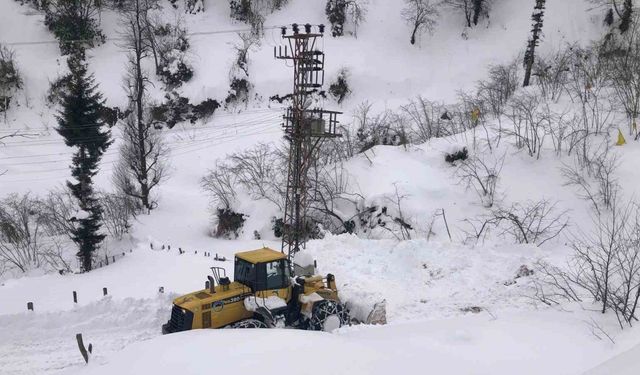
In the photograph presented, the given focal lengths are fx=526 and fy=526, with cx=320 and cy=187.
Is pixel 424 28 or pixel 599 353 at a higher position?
pixel 424 28

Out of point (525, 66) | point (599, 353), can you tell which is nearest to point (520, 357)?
point (599, 353)

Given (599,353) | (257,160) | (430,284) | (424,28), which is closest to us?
(599,353)

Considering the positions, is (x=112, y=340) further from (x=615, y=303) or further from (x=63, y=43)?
(x=63, y=43)

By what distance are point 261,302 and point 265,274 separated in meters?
0.62

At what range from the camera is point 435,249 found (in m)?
15.3

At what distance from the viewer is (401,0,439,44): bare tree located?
35.4 m

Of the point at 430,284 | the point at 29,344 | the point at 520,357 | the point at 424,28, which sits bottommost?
the point at 29,344

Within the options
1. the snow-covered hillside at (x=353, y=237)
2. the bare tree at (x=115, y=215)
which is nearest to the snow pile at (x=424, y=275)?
the snow-covered hillside at (x=353, y=237)

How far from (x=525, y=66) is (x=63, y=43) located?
30.7 meters

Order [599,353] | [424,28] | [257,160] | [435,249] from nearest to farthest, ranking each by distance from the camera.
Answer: [599,353] < [435,249] < [257,160] < [424,28]

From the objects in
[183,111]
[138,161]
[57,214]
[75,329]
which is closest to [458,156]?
[138,161]

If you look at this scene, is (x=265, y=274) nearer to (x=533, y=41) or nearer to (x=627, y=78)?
(x=627, y=78)

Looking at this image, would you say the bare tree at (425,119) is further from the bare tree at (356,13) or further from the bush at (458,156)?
the bare tree at (356,13)

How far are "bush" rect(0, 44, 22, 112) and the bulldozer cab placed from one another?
99.2ft
